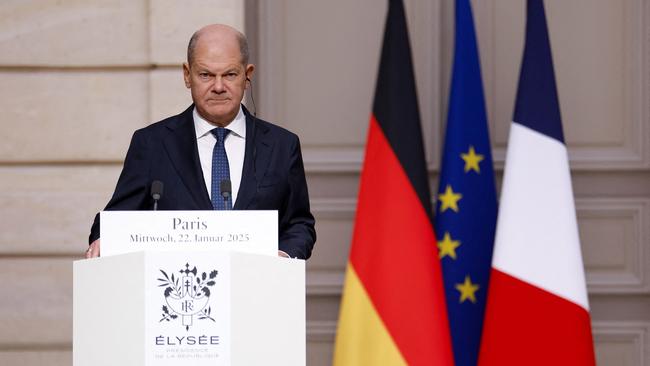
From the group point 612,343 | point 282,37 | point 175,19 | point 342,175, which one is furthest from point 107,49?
point 612,343

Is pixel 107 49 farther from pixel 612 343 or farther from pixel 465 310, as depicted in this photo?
pixel 612 343

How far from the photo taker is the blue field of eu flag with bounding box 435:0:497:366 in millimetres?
5242

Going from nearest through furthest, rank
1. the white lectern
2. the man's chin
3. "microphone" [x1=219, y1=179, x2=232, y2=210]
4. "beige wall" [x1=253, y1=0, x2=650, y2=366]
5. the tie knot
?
the white lectern
"microphone" [x1=219, y1=179, x2=232, y2=210]
the man's chin
the tie knot
"beige wall" [x1=253, y1=0, x2=650, y2=366]

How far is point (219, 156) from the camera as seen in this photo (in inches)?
152

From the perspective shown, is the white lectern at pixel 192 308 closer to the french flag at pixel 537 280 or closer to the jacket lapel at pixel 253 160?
the jacket lapel at pixel 253 160

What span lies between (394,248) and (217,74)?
161cm

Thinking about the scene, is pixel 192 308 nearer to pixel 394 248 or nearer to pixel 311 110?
pixel 394 248

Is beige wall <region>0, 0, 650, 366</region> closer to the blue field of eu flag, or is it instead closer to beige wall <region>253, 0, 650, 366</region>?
beige wall <region>253, 0, 650, 366</region>

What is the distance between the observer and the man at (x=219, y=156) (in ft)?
12.3

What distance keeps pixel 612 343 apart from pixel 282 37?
202 cm

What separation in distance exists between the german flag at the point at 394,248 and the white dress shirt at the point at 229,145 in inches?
51.7

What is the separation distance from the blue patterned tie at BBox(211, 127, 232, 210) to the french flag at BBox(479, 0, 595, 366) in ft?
5.18

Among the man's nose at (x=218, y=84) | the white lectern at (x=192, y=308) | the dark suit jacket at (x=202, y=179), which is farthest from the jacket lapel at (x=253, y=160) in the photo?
the white lectern at (x=192, y=308)

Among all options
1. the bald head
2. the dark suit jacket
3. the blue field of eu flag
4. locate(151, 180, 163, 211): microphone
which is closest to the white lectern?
locate(151, 180, 163, 211): microphone
